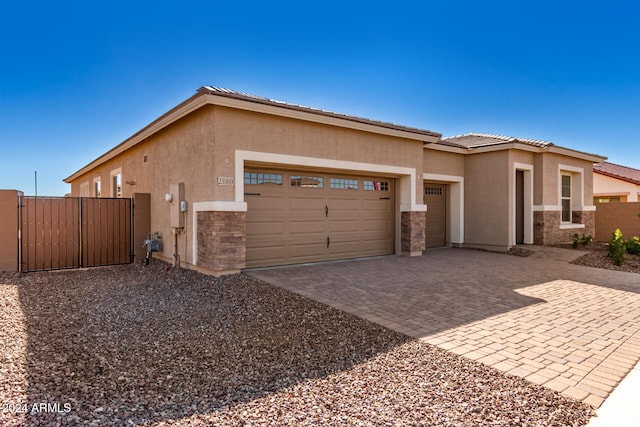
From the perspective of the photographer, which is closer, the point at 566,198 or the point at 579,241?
the point at 579,241

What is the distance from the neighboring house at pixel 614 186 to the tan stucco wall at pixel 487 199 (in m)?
12.8

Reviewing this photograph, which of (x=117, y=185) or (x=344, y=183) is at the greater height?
(x=117, y=185)

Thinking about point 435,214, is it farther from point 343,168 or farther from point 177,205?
point 177,205

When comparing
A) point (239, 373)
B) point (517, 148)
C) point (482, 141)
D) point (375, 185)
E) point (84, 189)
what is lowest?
point (239, 373)

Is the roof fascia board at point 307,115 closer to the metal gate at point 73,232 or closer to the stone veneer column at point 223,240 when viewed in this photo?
the stone veneer column at point 223,240

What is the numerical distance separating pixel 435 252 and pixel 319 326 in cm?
847

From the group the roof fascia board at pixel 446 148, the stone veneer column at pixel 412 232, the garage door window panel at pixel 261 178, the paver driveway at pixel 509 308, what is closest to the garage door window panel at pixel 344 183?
the garage door window panel at pixel 261 178

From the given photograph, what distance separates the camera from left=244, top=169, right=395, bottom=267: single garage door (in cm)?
865

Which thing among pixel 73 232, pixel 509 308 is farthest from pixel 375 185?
pixel 73 232

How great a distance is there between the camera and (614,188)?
22375 mm

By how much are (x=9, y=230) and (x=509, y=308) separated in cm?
1092

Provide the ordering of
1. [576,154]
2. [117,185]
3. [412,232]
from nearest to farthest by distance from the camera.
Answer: [412,232] < [576,154] < [117,185]

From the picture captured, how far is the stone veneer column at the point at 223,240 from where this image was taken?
753 cm

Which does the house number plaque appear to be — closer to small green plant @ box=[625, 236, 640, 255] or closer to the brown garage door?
the brown garage door
